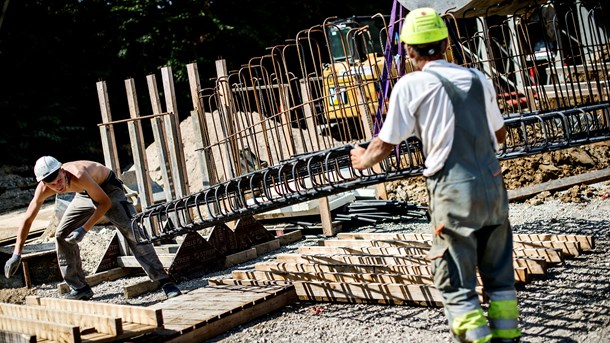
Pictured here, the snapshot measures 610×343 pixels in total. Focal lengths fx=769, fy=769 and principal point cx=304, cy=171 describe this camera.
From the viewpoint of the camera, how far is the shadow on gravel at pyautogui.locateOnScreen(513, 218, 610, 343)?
213 inches

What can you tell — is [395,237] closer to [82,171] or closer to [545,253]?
[545,253]

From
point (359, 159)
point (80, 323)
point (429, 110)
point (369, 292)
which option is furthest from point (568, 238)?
point (80, 323)

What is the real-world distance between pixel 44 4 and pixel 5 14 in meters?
1.29

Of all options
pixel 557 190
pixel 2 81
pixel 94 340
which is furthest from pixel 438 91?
pixel 2 81

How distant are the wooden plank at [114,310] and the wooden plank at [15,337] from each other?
2.37 ft

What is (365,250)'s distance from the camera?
8.40m

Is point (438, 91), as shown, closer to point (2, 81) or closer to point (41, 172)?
point (41, 172)

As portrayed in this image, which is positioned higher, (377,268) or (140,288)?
(140,288)

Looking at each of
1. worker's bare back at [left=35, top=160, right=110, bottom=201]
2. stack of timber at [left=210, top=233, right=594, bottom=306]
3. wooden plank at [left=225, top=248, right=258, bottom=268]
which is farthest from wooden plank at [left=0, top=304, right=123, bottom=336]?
wooden plank at [left=225, top=248, right=258, bottom=268]

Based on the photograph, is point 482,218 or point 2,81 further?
point 2,81

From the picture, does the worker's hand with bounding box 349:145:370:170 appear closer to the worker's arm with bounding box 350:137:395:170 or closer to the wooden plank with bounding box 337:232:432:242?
the worker's arm with bounding box 350:137:395:170

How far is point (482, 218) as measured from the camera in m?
4.33

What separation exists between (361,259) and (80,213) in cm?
339

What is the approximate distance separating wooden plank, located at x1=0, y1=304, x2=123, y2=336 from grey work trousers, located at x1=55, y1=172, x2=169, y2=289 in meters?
1.55
